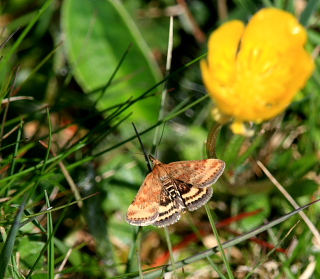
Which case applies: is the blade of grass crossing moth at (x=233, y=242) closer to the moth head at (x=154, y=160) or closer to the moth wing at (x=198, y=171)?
the moth wing at (x=198, y=171)

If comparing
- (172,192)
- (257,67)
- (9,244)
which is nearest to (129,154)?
(172,192)

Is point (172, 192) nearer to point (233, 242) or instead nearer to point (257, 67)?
point (233, 242)

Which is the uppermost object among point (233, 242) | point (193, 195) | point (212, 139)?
point (212, 139)

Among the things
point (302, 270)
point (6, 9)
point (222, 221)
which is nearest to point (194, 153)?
point (222, 221)

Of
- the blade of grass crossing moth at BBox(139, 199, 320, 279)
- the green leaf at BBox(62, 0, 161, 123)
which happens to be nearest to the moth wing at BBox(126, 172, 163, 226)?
the blade of grass crossing moth at BBox(139, 199, 320, 279)

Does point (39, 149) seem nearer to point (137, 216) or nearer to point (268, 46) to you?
point (137, 216)

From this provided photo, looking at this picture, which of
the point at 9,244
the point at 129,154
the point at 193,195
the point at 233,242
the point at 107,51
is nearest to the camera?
the point at 9,244
